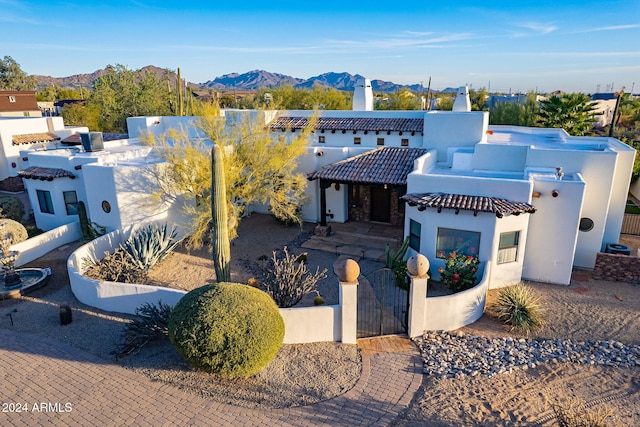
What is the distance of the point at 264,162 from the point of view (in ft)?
62.6

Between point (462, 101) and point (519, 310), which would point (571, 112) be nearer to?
point (462, 101)

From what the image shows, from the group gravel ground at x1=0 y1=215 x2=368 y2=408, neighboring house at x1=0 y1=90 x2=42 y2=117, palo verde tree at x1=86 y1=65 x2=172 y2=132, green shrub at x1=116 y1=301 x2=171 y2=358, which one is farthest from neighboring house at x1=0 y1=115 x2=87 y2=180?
green shrub at x1=116 y1=301 x2=171 y2=358

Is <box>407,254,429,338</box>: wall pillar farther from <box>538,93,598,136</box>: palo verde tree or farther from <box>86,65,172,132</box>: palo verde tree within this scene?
<box>86,65,172,132</box>: palo verde tree

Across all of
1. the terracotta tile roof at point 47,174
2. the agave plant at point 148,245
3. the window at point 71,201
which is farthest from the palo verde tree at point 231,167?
the window at point 71,201

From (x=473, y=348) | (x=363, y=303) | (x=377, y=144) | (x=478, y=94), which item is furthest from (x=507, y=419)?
(x=478, y=94)

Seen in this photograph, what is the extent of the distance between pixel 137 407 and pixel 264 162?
39.6 ft

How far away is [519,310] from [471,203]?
3.92 meters

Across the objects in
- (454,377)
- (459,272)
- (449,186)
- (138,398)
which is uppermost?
(449,186)

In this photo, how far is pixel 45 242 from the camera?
1877 cm

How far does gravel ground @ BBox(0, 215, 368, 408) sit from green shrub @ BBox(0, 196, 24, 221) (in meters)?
6.91

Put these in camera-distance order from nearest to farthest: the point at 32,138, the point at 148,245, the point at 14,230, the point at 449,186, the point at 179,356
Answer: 1. the point at 179,356
2. the point at 449,186
3. the point at 148,245
4. the point at 14,230
5. the point at 32,138

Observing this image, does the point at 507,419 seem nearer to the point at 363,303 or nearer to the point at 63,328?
the point at 363,303

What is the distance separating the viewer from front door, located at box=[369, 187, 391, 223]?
→ 22.1 metres

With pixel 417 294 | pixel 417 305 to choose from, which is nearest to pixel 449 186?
pixel 417 294
